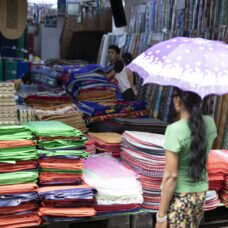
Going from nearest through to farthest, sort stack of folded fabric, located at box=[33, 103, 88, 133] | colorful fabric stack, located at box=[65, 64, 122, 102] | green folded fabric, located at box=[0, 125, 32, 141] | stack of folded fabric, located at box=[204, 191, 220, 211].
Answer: green folded fabric, located at box=[0, 125, 32, 141] → stack of folded fabric, located at box=[204, 191, 220, 211] → stack of folded fabric, located at box=[33, 103, 88, 133] → colorful fabric stack, located at box=[65, 64, 122, 102]

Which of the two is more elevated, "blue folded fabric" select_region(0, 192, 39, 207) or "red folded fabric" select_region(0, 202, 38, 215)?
"blue folded fabric" select_region(0, 192, 39, 207)

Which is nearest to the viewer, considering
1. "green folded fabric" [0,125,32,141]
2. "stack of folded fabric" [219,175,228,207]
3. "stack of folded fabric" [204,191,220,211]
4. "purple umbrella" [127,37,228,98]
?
"purple umbrella" [127,37,228,98]

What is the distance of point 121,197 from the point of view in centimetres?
296

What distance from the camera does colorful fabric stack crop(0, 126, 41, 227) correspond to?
8.81ft

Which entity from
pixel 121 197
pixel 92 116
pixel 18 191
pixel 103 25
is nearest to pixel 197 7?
pixel 92 116

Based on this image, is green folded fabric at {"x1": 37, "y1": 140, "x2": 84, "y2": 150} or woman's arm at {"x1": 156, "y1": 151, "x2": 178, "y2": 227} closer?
woman's arm at {"x1": 156, "y1": 151, "x2": 178, "y2": 227}

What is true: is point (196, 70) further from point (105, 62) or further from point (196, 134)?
point (105, 62)

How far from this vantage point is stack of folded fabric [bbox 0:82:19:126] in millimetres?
3338

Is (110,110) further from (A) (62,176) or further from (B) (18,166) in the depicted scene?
(B) (18,166)

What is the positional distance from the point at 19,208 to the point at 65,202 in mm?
294

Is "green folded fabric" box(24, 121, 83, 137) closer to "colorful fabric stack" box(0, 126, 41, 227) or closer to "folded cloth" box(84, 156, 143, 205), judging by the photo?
"colorful fabric stack" box(0, 126, 41, 227)

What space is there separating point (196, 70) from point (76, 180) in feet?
3.85

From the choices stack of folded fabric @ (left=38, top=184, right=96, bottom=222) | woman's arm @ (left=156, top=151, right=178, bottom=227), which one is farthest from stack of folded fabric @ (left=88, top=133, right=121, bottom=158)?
woman's arm @ (left=156, top=151, right=178, bottom=227)

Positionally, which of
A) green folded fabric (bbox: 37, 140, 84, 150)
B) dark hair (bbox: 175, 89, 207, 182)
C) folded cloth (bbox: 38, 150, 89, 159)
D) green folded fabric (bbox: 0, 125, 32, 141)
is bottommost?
folded cloth (bbox: 38, 150, 89, 159)
